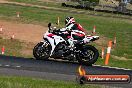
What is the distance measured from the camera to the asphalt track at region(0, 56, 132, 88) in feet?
46.3

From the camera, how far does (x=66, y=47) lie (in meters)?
18.2

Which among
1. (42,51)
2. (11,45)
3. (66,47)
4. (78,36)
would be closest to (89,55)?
(78,36)

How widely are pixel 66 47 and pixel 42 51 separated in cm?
116

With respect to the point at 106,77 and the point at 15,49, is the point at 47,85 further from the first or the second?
the point at 15,49

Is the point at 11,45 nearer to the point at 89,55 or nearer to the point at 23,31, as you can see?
the point at 23,31

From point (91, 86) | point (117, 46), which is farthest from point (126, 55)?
point (91, 86)

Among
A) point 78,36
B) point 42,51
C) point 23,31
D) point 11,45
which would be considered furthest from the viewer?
point 23,31

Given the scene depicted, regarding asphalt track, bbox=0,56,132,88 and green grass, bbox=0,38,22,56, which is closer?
asphalt track, bbox=0,56,132,88

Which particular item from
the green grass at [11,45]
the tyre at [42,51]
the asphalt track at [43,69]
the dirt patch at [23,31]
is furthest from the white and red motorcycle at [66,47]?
the dirt patch at [23,31]

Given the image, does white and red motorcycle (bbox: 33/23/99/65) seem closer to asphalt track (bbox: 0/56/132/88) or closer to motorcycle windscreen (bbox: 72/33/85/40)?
motorcycle windscreen (bbox: 72/33/85/40)

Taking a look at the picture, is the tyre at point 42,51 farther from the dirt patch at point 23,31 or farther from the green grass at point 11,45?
the dirt patch at point 23,31

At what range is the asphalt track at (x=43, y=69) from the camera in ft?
46.3

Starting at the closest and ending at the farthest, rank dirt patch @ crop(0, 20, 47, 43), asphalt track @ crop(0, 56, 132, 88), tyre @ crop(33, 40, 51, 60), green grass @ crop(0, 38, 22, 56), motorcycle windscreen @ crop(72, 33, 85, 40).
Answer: asphalt track @ crop(0, 56, 132, 88), tyre @ crop(33, 40, 51, 60), motorcycle windscreen @ crop(72, 33, 85, 40), green grass @ crop(0, 38, 22, 56), dirt patch @ crop(0, 20, 47, 43)

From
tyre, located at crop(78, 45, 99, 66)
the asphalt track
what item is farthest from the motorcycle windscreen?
the asphalt track
